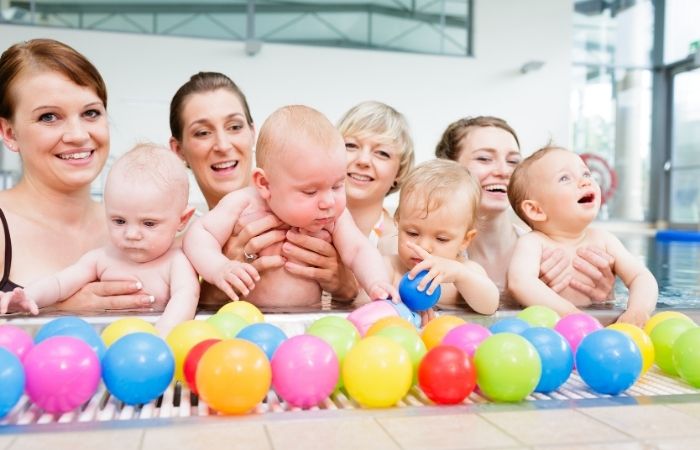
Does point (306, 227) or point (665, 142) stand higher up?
point (665, 142)

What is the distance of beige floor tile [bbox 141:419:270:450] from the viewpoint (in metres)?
1.12

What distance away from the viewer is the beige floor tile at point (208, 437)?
112 centimetres

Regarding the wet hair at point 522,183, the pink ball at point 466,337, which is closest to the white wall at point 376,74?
the wet hair at point 522,183

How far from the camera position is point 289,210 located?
2158 millimetres

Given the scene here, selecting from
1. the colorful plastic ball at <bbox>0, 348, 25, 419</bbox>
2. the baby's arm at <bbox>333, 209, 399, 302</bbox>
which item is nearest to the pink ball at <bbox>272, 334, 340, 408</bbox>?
the colorful plastic ball at <bbox>0, 348, 25, 419</bbox>

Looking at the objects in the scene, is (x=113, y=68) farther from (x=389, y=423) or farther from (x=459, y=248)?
(x=389, y=423)

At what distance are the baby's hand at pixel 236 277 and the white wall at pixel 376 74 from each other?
713 centimetres

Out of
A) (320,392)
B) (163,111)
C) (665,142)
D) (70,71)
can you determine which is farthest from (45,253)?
(665,142)

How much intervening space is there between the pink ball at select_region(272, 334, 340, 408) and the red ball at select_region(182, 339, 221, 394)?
166 millimetres

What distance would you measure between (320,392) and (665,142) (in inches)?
521

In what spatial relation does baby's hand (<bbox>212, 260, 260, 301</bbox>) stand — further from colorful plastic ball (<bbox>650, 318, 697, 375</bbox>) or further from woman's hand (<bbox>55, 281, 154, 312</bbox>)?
colorful plastic ball (<bbox>650, 318, 697, 375</bbox>)

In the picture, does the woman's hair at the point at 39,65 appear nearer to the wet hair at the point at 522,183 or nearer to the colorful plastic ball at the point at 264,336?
the colorful plastic ball at the point at 264,336

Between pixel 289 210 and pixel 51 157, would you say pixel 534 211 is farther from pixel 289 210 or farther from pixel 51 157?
pixel 51 157

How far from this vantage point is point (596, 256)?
251 cm
